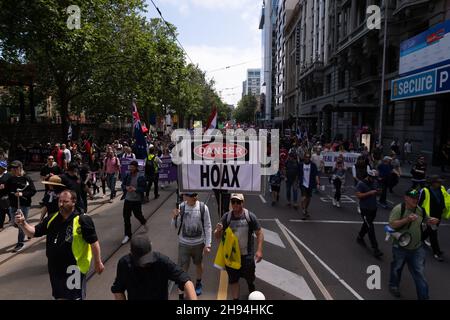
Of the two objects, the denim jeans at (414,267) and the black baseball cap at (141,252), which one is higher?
the black baseball cap at (141,252)

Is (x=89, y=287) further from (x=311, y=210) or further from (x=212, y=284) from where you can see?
(x=311, y=210)

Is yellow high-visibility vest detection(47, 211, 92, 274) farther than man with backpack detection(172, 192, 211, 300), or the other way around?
man with backpack detection(172, 192, 211, 300)

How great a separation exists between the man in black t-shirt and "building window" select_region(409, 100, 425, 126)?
2536 centimetres

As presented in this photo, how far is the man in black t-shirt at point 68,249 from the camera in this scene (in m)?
3.97

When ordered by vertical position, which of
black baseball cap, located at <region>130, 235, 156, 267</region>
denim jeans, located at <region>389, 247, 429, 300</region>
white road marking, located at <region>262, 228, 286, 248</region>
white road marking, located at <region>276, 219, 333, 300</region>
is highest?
→ black baseball cap, located at <region>130, 235, 156, 267</region>

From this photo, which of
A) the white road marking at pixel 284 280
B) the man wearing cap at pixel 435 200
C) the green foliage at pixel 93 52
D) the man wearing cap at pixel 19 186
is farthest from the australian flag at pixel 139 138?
the man wearing cap at pixel 435 200

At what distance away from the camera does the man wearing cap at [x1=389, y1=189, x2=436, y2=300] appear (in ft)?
16.1

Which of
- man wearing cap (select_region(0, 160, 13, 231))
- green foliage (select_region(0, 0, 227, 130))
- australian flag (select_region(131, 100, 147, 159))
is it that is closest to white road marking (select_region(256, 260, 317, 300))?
man wearing cap (select_region(0, 160, 13, 231))

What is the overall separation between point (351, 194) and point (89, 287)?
1091 cm

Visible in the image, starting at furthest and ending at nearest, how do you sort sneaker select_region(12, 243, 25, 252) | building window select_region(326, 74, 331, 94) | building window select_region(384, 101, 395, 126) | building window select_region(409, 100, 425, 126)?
building window select_region(326, 74, 331, 94)
building window select_region(384, 101, 395, 126)
building window select_region(409, 100, 425, 126)
sneaker select_region(12, 243, 25, 252)

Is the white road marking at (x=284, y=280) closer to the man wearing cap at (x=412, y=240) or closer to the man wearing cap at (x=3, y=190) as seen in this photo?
the man wearing cap at (x=412, y=240)

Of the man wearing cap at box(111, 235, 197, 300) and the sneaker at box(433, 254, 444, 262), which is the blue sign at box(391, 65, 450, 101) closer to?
the sneaker at box(433, 254, 444, 262)

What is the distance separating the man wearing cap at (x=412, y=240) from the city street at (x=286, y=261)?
0.49 meters

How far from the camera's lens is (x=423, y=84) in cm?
1736
